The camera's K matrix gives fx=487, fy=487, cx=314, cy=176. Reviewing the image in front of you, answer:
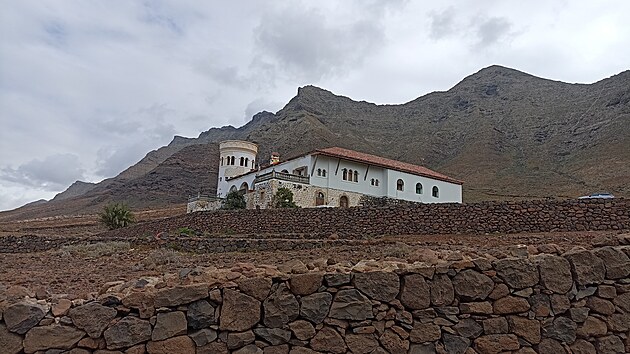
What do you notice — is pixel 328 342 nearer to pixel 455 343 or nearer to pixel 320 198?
pixel 455 343

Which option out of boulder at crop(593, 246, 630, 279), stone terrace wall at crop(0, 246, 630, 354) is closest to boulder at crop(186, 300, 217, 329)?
stone terrace wall at crop(0, 246, 630, 354)

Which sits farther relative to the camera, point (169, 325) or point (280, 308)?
point (280, 308)

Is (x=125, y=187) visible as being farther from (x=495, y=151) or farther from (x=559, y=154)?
(x=559, y=154)

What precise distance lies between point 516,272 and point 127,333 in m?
4.27

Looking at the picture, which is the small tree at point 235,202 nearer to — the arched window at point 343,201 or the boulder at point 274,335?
the arched window at point 343,201

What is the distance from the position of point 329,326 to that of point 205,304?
1320 millimetres

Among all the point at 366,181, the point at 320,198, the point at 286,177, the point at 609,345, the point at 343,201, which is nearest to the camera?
the point at 609,345

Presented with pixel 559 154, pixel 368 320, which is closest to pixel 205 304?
pixel 368 320

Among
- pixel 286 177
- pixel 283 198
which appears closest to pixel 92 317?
pixel 283 198

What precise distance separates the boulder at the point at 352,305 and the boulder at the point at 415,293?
0.42 m

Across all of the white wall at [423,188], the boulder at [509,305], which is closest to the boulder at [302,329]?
the boulder at [509,305]

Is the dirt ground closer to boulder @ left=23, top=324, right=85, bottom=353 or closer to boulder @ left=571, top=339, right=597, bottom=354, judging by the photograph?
boulder @ left=23, top=324, right=85, bottom=353

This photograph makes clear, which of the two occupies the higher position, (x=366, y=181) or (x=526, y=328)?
(x=366, y=181)

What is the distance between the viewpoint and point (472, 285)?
5.47 meters
